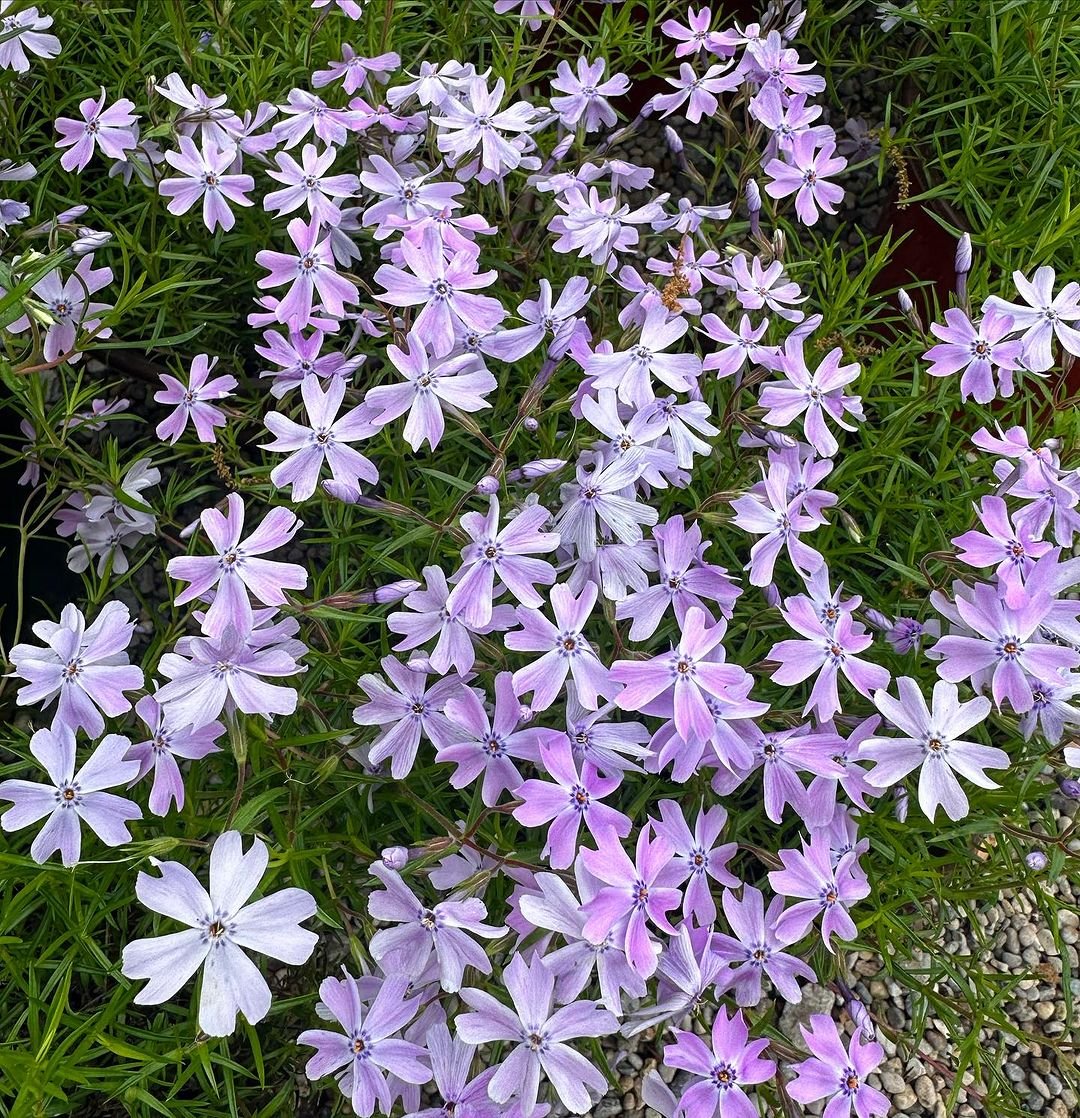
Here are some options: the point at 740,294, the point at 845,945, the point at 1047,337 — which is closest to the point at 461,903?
the point at 845,945

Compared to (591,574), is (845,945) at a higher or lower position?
lower

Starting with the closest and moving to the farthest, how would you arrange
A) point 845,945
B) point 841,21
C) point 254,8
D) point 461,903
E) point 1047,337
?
point 461,903 → point 845,945 → point 1047,337 → point 254,8 → point 841,21

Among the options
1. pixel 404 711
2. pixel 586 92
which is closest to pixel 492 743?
pixel 404 711

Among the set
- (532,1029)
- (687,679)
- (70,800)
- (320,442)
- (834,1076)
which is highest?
(320,442)

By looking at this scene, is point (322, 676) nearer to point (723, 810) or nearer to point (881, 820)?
point (723, 810)

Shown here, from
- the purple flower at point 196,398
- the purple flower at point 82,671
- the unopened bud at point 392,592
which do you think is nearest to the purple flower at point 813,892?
the unopened bud at point 392,592

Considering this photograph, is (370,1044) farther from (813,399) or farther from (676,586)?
(813,399)

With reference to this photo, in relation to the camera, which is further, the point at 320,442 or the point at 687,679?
the point at 320,442
